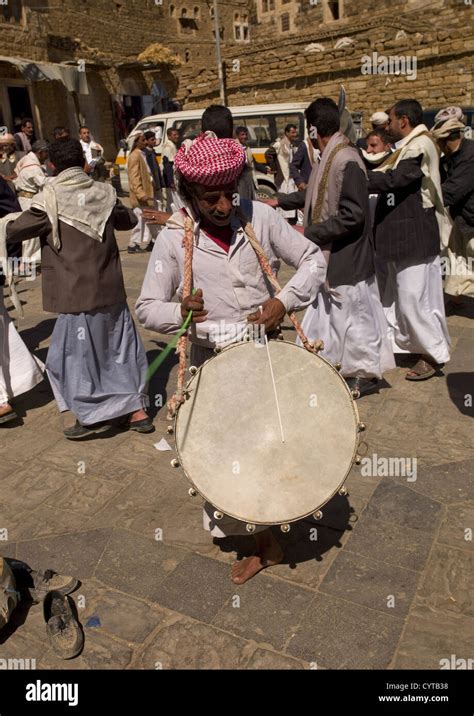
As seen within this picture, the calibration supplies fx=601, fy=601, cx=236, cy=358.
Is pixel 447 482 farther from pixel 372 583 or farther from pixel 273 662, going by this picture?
pixel 273 662

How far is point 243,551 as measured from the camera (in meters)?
2.87

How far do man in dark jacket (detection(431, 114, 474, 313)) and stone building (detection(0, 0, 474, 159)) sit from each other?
1445cm

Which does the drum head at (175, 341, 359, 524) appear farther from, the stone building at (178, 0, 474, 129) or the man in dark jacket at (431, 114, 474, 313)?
the stone building at (178, 0, 474, 129)

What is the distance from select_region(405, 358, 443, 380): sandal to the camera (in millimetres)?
A: 4562

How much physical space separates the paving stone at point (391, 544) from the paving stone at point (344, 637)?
0.34 m

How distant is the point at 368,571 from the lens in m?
2.66

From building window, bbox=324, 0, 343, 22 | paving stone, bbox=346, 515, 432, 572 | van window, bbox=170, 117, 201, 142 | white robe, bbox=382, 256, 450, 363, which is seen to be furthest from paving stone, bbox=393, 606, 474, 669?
building window, bbox=324, 0, 343, 22

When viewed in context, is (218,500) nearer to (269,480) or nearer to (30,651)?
(269,480)

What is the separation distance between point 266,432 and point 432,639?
3.30ft

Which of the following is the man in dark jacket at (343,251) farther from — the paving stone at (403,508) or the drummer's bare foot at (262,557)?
the drummer's bare foot at (262,557)

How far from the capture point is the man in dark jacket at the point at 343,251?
3.85 meters

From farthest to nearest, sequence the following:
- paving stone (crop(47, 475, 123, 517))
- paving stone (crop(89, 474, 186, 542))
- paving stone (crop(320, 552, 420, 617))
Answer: paving stone (crop(47, 475, 123, 517)) → paving stone (crop(89, 474, 186, 542)) → paving stone (crop(320, 552, 420, 617))

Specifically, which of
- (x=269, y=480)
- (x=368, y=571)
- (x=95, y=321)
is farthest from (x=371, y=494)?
(x=95, y=321)

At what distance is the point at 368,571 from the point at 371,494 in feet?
2.06
